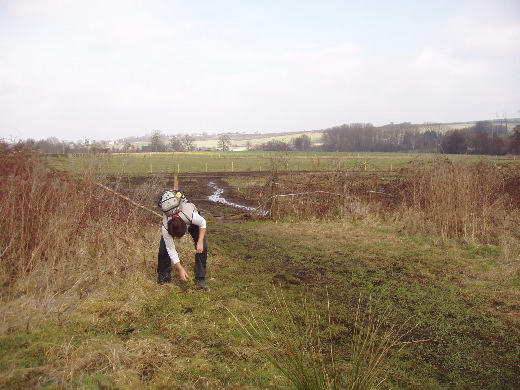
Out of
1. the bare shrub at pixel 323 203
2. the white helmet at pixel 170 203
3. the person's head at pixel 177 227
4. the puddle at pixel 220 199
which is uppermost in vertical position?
the white helmet at pixel 170 203

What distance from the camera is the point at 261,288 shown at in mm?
6711

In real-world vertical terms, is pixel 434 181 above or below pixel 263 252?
above

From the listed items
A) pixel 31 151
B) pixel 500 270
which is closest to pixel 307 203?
pixel 500 270

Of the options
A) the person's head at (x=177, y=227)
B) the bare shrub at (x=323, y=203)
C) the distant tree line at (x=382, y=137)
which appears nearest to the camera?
the person's head at (x=177, y=227)

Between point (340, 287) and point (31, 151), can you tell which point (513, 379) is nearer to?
point (340, 287)

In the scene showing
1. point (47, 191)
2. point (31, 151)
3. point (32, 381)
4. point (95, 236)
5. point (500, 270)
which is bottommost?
point (500, 270)

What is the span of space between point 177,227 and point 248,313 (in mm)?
1533

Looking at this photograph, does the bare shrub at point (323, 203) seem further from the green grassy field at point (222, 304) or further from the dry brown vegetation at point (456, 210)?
the green grassy field at point (222, 304)

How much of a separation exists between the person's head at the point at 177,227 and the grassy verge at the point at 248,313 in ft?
3.29

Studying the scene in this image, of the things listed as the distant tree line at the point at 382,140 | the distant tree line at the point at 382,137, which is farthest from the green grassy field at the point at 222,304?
the distant tree line at the point at 382,137

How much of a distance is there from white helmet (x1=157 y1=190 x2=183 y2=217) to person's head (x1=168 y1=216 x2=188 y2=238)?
18 centimetres

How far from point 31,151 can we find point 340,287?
7775mm

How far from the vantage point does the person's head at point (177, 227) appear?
551cm

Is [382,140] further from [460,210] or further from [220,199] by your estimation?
[460,210]
